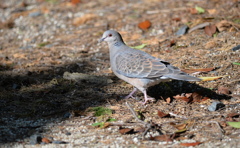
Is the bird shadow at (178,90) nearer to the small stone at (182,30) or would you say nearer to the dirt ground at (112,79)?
the dirt ground at (112,79)

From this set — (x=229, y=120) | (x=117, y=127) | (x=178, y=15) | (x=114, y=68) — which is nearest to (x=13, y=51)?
(x=114, y=68)

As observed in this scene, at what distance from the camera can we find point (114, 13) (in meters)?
8.54

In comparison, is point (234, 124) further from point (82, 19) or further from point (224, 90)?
point (82, 19)

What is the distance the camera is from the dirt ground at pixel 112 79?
11.8 ft

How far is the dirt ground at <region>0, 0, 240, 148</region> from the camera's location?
11.8 ft

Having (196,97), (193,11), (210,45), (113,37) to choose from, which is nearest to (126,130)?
(196,97)

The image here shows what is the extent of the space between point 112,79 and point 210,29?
81.2 inches

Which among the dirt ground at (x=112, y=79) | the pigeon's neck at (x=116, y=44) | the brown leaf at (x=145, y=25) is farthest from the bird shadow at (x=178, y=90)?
the brown leaf at (x=145, y=25)

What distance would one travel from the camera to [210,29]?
6207 mm

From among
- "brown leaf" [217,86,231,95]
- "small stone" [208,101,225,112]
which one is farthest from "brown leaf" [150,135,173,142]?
"brown leaf" [217,86,231,95]

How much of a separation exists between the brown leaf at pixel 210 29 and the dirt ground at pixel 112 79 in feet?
0.08

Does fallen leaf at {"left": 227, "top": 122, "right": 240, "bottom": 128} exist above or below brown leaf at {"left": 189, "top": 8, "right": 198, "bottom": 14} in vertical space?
below

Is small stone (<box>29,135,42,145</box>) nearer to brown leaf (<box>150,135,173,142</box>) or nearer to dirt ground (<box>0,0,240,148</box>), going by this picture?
dirt ground (<box>0,0,240,148</box>)

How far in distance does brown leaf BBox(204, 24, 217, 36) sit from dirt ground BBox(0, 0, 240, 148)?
0.02 metres
